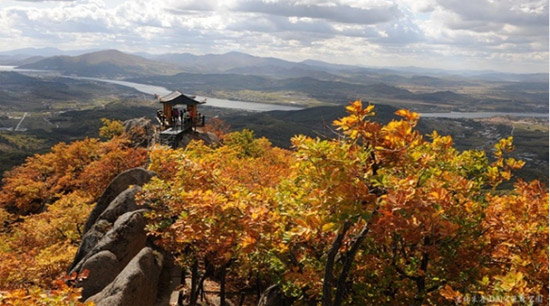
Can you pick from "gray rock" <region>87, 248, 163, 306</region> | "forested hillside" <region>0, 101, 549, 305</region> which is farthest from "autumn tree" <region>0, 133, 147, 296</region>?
"forested hillside" <region>0, 101, 549, 305</region>

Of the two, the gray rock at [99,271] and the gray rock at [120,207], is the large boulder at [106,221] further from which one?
the gray rock at [99,271]

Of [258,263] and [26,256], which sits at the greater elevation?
[258,263]

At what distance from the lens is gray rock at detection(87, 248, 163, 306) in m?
15.0

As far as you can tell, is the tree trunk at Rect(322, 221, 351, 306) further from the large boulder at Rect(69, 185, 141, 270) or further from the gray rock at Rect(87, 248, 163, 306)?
the large boulder at Rect(69, 185, 141, 270)

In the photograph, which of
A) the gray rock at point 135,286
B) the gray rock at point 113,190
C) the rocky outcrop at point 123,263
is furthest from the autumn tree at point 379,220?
the gray rock at point 113,190

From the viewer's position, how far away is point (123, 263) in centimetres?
1958

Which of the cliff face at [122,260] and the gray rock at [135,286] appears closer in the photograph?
the gray rock at [135,286]

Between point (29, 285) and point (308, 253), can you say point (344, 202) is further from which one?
point (29, 285)

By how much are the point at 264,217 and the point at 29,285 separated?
63.0 feet

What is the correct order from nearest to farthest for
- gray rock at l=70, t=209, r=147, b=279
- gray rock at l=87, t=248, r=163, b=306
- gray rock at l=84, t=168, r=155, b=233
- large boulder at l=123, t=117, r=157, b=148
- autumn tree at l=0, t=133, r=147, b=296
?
gray rock at l=87, t=248, r=163, b=306, gray rock at l=70, t=209, r=147, b=279, autumn tree at l=0, t=133, r=147, b=296, gray rock at l=84, t=168, r=155, b=233, large boulder at l=123, t=117, r=157, b=148

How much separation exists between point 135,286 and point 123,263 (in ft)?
14.4

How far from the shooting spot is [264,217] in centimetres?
1100

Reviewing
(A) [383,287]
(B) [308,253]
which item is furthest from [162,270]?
(A) [383,287]

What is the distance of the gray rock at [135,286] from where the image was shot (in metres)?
15.0
